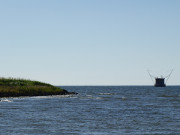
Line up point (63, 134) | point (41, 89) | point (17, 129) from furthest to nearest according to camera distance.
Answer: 1. point (41, 89)
2. point (17, 129)
3. point (63, 134)

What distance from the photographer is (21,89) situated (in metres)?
99.7

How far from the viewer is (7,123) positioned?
36.1 m

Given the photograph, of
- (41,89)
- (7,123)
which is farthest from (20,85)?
(7,123)

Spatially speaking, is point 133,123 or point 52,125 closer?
point 52,125

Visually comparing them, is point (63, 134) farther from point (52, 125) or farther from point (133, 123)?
point (133, 123)

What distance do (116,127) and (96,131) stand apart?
3.24m

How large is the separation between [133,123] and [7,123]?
11531 mm

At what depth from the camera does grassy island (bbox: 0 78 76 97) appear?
3701 inches

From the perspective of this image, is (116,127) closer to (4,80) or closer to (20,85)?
(20,85)

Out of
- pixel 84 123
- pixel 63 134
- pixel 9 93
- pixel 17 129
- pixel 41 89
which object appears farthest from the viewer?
pixel 41 89

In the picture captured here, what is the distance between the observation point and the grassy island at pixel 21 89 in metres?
94.0

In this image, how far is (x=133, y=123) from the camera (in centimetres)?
3703

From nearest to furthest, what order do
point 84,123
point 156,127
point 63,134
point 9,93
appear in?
1. point 63,134
2. point 156,127
3. point 84,123
4. point 9,93

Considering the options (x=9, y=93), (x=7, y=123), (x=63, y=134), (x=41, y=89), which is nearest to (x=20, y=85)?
(x=41, y=89)
